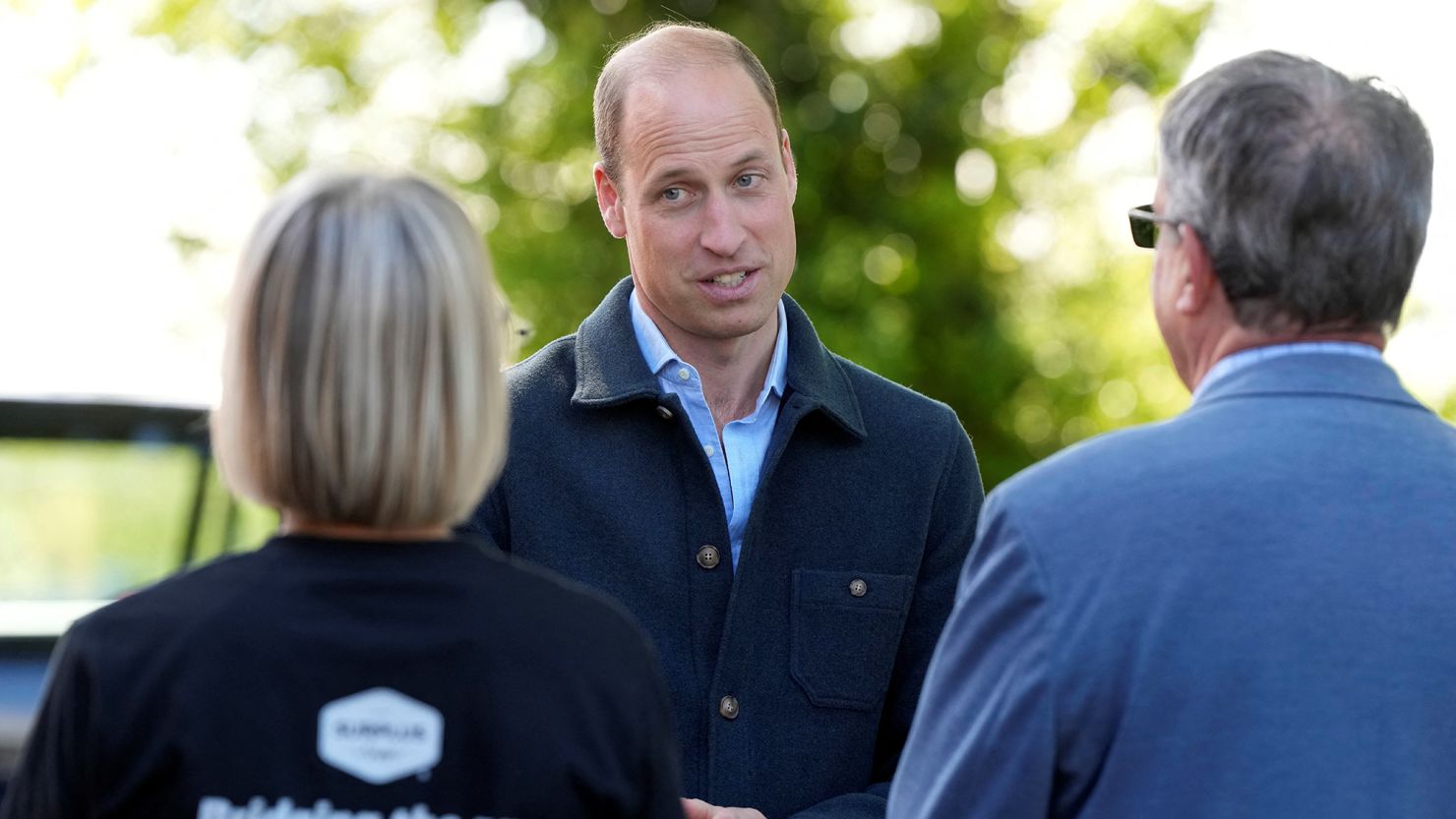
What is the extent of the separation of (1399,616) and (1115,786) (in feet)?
1.19

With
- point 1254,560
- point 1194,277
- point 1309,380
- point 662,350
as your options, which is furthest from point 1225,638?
point 662,350

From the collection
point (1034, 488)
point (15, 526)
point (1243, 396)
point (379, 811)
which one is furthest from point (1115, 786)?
point (15, 526)

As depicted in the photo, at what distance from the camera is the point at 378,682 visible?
1700mm

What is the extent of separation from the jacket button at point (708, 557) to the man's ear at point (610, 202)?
64 cm

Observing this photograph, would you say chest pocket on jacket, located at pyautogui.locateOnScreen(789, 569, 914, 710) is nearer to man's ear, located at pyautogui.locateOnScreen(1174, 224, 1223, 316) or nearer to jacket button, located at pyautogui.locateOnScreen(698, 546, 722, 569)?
jacket button, located at pyautogui.locateOnScreen(698, 546, 722, 569)

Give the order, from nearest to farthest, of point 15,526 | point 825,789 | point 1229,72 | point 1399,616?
point 1399,616 < point 1229,72 < point 825,789 < point 15,526

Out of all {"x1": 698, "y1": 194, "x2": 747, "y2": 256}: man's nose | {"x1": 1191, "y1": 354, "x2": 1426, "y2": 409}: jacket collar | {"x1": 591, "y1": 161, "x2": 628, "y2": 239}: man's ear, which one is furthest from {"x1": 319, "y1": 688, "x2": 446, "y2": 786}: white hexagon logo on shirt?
{"x1": 591, "y1": 161, "x2": 628, "y2": 239}: man's ear

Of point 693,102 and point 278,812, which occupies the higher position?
point 693,102

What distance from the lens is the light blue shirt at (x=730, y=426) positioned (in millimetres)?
3018

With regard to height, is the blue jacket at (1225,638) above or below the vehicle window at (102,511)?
above

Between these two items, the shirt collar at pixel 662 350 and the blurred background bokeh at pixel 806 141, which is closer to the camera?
Answer: the shirt collar at pixel 662 350

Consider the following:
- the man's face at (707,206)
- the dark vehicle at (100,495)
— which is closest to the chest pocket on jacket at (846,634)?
the man's face at (707,206)

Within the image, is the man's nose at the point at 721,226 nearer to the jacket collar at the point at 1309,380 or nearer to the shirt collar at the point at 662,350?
the shirt collar at the point at 662,350

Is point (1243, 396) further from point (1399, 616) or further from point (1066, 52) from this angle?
point (1066, 52)
